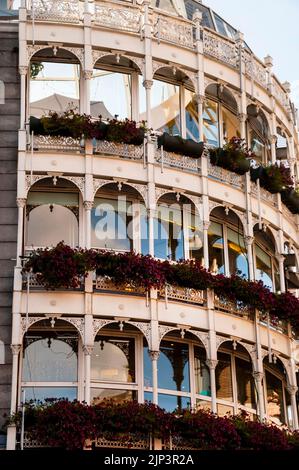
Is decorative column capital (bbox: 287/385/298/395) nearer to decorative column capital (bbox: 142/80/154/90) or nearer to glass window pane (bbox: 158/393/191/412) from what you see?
glass window pane (bbox: 158/393/191/412)

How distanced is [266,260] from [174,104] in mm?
6117

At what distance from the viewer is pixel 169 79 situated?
1693 inches

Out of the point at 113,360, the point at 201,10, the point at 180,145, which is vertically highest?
the point at 201,10

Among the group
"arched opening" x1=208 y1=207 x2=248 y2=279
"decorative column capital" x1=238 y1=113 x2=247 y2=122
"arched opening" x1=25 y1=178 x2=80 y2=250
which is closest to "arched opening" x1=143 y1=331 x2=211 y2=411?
"arched opening" x1=208 y1=207 x2=248 y2=279

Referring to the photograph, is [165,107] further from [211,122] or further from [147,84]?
[211,122]

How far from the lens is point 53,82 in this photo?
136 feet

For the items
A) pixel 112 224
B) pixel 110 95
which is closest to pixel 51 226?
pixel 112 224

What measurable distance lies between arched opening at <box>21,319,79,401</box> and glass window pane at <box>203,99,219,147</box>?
9.01m

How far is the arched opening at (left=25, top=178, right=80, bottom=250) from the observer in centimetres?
3956

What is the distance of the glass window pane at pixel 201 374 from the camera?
39.6m

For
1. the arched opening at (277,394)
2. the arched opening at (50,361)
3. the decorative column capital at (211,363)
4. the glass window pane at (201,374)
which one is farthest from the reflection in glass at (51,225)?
the arched opening at (277,394)

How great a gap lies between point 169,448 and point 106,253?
5800 mm

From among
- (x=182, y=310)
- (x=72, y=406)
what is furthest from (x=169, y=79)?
(x=72, y=406)
